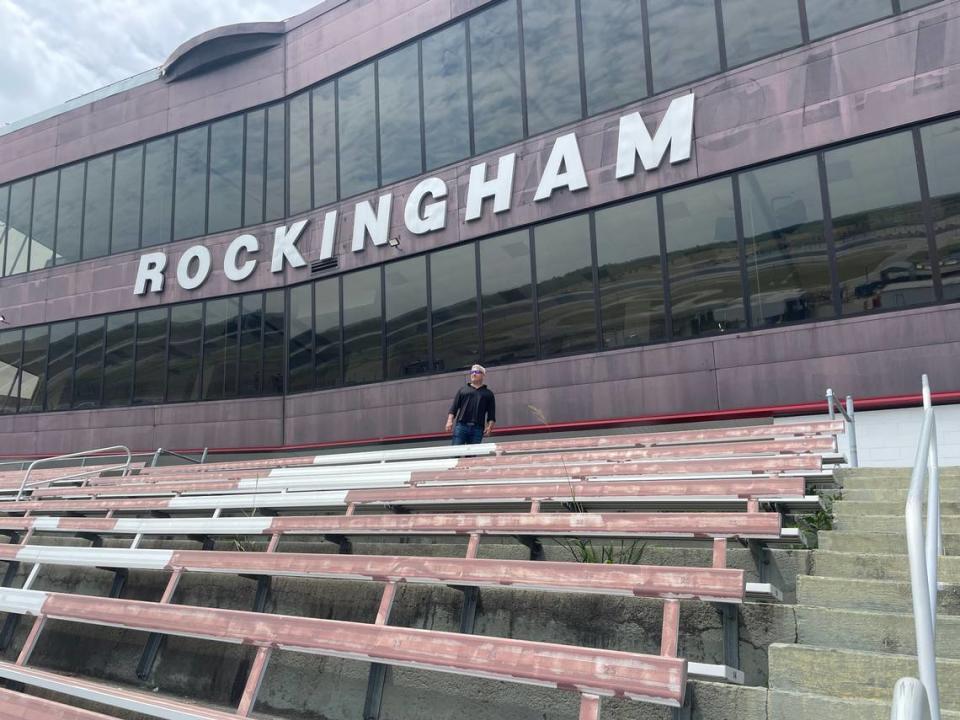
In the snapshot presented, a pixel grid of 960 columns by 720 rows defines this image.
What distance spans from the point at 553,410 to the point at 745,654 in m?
7.71

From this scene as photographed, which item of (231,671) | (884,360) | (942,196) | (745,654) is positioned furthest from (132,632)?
(942,196)

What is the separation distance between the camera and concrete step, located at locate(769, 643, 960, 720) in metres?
2.51

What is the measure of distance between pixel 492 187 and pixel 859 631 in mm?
9669

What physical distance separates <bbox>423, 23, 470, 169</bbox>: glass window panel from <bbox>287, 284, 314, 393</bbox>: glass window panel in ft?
11.9

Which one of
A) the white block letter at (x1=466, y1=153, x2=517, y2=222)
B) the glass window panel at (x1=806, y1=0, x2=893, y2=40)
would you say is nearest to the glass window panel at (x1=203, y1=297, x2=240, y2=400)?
the white block letter at (x1=466, y1=153, x2=517, y2=222)

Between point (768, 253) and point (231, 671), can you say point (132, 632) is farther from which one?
point (768, 253)

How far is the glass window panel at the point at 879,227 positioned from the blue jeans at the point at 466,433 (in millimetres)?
4666

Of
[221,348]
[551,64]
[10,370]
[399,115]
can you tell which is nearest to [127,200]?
[221,348]

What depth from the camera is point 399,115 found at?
13164 mm

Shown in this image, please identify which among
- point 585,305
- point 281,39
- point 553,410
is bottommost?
point 553,410

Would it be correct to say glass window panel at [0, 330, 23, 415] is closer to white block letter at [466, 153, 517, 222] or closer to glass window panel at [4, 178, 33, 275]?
glass window panel at [4, 178, 33, 275]

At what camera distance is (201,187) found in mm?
15523

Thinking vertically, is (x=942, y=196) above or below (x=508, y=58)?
below

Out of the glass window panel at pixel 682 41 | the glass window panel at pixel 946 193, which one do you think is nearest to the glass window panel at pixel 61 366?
the glass window panel at pixel 682 41
